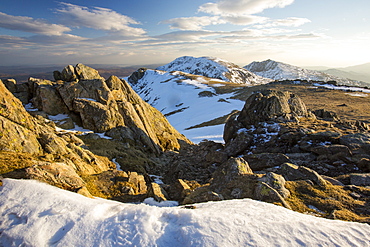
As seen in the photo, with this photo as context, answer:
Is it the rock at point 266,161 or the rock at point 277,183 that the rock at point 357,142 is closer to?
the rock at point 266,161

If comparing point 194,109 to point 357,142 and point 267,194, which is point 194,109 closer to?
point 357,142

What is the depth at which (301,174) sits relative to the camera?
34.6ft

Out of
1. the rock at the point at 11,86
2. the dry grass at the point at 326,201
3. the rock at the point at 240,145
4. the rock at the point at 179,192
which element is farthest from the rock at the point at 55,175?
the rock at the point at 11,86

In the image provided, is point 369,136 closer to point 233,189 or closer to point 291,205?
point 291,205

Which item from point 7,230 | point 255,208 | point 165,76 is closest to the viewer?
point 7,230

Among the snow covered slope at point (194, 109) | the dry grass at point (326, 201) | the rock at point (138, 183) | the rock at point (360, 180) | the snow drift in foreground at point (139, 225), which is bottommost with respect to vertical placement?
the snow covered slope at point (194, 109)

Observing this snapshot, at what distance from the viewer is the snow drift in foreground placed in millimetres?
5098

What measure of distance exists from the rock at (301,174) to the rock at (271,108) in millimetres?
11688

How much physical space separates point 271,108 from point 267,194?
16843 mm

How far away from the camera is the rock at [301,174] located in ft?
31.5

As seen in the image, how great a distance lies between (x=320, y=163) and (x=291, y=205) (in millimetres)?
8320

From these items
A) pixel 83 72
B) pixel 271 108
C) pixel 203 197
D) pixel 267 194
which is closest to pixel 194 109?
pixel 83 72

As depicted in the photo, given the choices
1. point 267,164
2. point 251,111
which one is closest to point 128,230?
point 267,164

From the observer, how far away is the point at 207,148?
23859 millimetres
